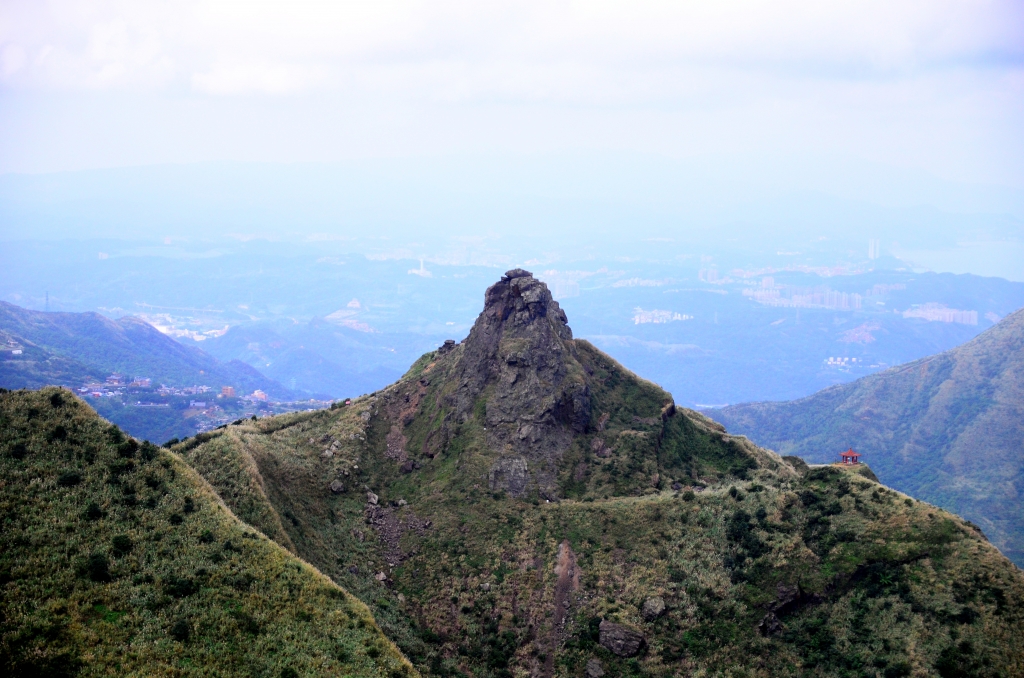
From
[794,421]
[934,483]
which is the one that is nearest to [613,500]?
[934,483]

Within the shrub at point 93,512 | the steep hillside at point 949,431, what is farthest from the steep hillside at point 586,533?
the steep hillside at point 949,431

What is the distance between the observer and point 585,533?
61.9m

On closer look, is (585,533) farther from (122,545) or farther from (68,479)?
(68,479)

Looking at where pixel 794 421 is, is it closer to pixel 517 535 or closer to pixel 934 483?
pixel 934 483

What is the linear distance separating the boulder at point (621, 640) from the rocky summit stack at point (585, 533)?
5.6 inches

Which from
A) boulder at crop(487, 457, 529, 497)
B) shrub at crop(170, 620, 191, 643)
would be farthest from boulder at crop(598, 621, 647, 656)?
shrub at crop(170, 620, 191, 643)

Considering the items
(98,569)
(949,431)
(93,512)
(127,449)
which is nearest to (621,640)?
(98,569)

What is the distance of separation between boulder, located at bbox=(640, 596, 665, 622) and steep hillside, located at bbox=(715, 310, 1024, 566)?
288 ft

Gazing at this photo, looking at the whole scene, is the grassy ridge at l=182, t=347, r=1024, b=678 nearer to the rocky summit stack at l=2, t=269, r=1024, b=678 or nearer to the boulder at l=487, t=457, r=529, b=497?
the rocky summit stack at l=2, t=269, r=1024, b=678

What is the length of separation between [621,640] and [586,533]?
1083 centimetres

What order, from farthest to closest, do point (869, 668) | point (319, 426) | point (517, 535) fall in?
point (319, 426), point (517, 535), point (869, 668)

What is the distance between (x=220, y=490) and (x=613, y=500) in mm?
30468

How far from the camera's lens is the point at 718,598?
180ft

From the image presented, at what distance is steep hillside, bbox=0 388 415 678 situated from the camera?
37062 mm
